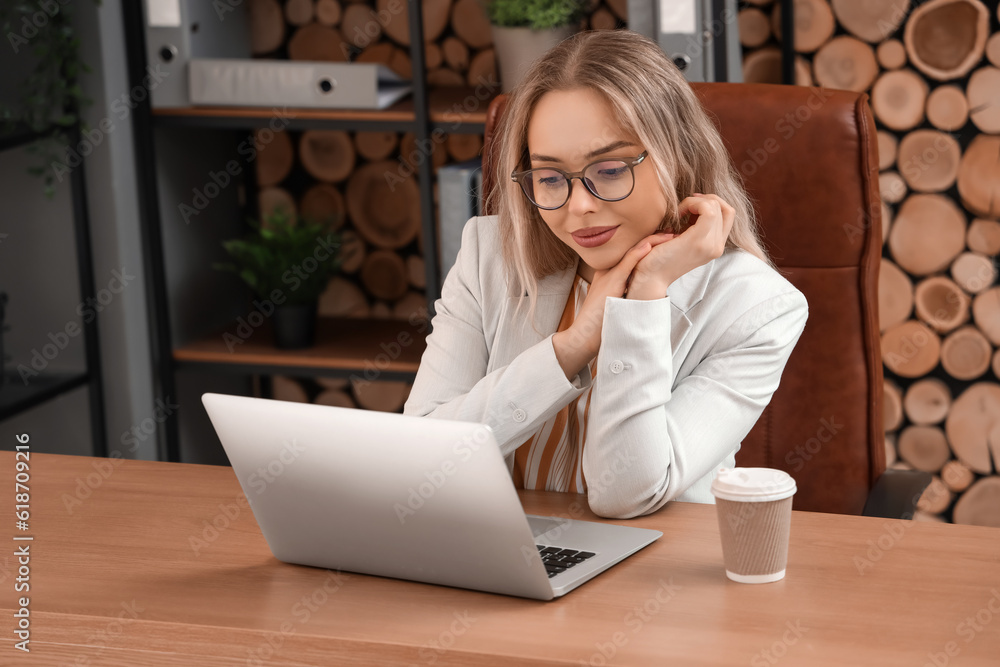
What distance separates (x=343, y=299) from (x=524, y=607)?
186 cm

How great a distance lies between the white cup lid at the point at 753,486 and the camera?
3.13ft

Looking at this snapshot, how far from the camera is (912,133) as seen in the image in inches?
87.5

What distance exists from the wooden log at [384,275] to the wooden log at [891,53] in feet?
3.72

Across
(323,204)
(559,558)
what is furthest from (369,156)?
(559,558)

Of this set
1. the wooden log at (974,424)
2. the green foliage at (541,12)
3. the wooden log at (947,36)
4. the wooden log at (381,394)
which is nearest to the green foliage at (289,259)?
the wooden log at (381,394)

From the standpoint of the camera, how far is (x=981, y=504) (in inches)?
95.2

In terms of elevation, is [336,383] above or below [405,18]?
below

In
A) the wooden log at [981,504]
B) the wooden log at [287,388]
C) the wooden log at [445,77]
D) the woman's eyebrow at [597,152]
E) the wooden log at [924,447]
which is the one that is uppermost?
the wooden log at [445,77]

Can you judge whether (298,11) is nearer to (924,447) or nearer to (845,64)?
(845,64)

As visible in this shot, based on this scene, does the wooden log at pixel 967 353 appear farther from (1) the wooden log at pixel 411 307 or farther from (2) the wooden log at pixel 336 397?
(2) the wooden log at pixel 336 397

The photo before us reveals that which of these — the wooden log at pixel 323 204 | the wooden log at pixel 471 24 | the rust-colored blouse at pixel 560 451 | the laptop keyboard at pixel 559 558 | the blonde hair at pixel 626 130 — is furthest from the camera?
the wooden log at pixel 323 204

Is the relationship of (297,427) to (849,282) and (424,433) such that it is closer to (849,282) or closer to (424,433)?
(424,433)

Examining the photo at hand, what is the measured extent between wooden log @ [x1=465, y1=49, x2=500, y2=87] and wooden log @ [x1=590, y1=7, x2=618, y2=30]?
9.1 inches

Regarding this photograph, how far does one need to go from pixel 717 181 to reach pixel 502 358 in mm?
348
